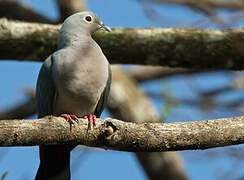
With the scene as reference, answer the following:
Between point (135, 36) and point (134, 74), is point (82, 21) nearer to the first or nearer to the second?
point (135, 36)

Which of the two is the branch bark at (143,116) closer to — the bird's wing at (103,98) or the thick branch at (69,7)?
the thick branch at (69,7)

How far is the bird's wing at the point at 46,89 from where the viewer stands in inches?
157

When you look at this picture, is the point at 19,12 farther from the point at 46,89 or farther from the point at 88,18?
the point at 46,89

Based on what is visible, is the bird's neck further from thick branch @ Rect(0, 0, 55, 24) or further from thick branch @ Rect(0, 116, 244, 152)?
thick branch @ Rect(0, 0, 55, 24)

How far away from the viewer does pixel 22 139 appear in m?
2.86

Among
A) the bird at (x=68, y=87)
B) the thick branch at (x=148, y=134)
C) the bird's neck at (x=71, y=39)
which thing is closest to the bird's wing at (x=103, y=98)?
the bird at (x=68, y=87)

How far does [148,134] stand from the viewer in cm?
309

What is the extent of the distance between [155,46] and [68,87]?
47.4 inches

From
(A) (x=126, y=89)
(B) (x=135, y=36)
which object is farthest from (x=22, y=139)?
(A) (x=126, y=89)

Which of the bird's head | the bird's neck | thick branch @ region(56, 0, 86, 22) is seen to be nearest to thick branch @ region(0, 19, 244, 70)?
the bird's head

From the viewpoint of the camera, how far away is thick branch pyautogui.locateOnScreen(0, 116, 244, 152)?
303 centimetres

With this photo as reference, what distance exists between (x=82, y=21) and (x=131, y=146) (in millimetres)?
1746

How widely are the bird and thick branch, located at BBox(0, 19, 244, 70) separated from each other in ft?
1.78

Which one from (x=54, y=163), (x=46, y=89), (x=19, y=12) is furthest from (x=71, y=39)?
(x=19, y=12)
